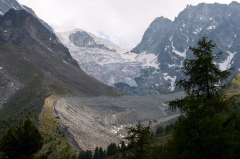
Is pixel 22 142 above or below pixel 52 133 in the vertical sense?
above

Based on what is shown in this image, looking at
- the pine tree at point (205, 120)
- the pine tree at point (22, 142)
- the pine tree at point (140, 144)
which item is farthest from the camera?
the pine tree at point (140, 144)

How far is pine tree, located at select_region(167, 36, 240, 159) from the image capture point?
17297 millimetres

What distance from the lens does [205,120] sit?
1728cm

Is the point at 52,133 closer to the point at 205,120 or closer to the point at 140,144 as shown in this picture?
the point at 140,144

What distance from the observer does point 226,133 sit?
57.2 ft

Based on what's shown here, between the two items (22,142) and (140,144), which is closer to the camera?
(22,142)

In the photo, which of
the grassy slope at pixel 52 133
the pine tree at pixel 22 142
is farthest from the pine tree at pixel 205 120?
the grassy slope at pixel 52 133

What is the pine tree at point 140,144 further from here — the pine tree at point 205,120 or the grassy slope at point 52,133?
the grassy slope at point 52,133

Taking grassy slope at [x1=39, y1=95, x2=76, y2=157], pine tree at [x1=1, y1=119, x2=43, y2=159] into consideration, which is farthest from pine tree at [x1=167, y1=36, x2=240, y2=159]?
grassy slope at [x1=39, y1=95, x2=76, y2=157]

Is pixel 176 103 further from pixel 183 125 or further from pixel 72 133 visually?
pixel 72 133

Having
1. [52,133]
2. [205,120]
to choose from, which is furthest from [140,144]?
[52,133]

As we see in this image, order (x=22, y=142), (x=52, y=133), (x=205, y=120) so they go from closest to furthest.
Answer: (x=205, y=120), (x=22, y=142), (x=52, y=133)

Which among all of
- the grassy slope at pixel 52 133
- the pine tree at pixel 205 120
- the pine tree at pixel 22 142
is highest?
the pine tree at pixel 205 120

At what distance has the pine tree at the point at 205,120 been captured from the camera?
1730cm
